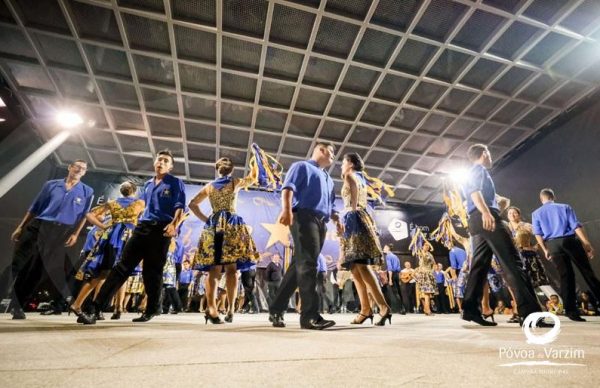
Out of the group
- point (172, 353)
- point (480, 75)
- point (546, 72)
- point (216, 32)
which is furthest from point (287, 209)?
point (546, 72)

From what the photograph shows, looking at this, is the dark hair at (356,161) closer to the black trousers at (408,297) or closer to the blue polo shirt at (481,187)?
the blue polo shirt at (481,187)

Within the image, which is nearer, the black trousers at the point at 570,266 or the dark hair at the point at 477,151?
the dark hair at the point at 477,151

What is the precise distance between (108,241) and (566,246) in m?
6.98

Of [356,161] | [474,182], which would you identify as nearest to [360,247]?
[356,161]

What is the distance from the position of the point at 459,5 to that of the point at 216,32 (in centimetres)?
580

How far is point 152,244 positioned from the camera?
3.26m

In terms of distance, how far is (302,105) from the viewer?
9.92 meters

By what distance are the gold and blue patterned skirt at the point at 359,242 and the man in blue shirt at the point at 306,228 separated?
48 centimetres

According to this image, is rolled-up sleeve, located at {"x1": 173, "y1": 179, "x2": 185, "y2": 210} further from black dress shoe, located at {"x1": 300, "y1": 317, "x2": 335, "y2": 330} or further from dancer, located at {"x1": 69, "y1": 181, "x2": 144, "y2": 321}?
black dress shoe, located at {"x1": 300, "y1": 317, "x2": 335, "y2": 330}

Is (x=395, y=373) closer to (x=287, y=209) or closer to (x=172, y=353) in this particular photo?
(x=172, y=353)

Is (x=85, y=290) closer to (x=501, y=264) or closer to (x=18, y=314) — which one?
(x=18, y=314)

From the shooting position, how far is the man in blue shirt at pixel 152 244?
120 inches

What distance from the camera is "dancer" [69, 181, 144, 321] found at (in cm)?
387

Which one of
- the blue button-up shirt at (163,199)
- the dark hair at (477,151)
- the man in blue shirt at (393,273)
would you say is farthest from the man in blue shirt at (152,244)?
the man in blue shirt at (393,273)
